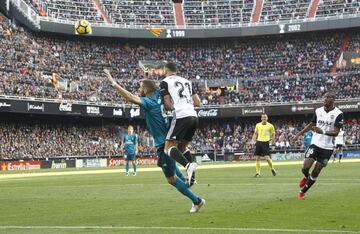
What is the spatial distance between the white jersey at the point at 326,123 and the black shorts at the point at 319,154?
85 mm

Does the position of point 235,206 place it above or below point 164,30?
below

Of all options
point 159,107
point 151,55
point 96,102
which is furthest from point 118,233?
point 151,55

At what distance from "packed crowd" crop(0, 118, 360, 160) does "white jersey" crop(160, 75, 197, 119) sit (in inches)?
1627

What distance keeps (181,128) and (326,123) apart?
13.4 feet

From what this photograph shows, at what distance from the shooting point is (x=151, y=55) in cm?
7575

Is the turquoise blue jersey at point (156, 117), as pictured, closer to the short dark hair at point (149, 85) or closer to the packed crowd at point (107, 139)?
the short dark hair at point (149, 85)

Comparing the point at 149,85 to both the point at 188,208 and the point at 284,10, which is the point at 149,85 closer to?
the point at 188,208

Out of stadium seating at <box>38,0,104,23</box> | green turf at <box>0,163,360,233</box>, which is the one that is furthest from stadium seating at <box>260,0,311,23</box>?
green turf at <box>0,163,360,233</box>

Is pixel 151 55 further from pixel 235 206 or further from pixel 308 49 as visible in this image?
pixel 235 206

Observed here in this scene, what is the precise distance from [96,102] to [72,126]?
3250 mm

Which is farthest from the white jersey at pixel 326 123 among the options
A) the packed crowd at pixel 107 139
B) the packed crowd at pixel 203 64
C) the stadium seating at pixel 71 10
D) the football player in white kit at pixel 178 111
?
the stadium seating at pixel 71 10

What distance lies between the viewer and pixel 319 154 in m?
15.7

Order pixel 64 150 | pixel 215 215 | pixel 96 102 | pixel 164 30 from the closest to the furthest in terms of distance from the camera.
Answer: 1. pixel 215 215
2. pixel 64 150
3. pixel 96 102
4. pixel 164 30

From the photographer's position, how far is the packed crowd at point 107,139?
56472 millimetres
